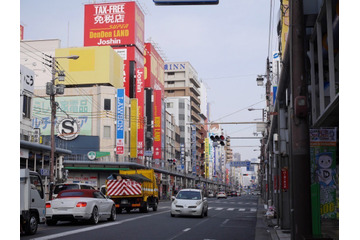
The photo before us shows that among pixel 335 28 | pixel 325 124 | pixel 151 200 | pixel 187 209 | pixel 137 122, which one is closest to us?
pixel 335 28

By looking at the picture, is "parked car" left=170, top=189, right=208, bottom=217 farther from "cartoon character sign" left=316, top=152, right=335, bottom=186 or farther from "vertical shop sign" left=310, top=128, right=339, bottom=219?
"cartoon character sign" left=316, top=152, right=335, bottom=186

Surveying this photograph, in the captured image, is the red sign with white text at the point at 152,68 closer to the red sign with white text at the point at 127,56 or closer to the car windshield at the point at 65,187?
the red sign with white text at the point at 127,56

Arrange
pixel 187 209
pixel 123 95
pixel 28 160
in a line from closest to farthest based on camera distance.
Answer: pixel 187 209 < pixel 28 160 < pixel 123 95

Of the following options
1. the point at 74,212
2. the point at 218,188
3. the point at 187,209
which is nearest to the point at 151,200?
the point at 187,209

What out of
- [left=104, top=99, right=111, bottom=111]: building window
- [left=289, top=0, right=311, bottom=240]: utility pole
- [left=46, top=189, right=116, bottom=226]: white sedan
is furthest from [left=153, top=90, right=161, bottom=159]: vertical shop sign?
[left=289, top=0, right=311, bottom=240]: utility pole

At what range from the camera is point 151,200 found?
32.2 meters

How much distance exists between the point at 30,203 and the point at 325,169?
357 inches

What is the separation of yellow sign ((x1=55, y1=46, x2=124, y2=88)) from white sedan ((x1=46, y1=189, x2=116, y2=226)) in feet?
169

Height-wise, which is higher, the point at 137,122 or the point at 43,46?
the point at 43,46

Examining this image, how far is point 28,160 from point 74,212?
85.6ft

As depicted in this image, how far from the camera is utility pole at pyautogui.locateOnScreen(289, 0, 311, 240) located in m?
9.44

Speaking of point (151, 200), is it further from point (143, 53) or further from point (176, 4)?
point (143, 53)

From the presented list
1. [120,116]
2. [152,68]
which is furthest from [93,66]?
[152,68]

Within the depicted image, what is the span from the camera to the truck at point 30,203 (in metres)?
13.7
